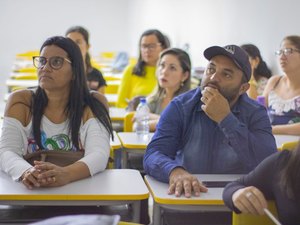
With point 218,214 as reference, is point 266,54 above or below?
above

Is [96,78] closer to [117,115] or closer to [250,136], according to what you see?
[117,115]

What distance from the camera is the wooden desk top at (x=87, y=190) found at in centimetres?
211

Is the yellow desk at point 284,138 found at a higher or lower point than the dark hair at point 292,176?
lower

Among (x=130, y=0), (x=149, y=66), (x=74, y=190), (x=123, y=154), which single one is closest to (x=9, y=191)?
(x=74, y=190)

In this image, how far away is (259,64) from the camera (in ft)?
16.3

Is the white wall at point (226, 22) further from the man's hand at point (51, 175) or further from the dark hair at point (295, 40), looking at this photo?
the man's hand at point (51, 175)

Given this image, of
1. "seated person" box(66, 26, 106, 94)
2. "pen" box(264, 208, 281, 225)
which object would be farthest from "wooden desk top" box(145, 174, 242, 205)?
"seated person" box(66, 26, 106, 94)

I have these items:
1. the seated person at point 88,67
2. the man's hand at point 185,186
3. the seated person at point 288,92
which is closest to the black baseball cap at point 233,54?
the man's hand at point 185,186

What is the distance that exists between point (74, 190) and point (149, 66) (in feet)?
11.1

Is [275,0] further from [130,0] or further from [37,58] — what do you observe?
[130,0]

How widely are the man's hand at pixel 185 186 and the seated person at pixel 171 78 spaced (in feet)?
6.48

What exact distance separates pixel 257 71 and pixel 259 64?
0.25 ft

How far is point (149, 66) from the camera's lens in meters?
5.46

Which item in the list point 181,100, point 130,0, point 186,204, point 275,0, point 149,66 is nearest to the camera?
point 186,204
